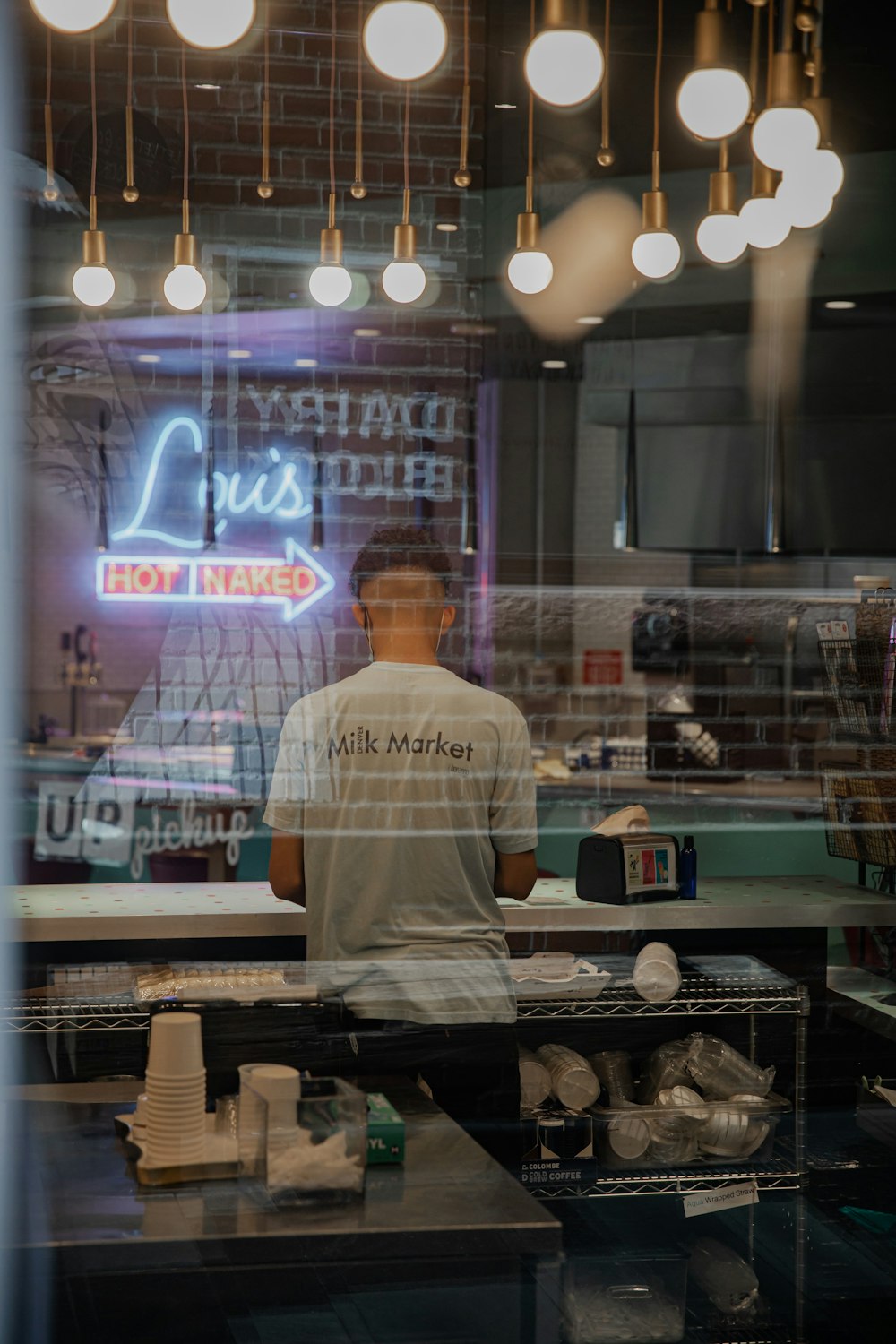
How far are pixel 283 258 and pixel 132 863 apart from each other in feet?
5.15

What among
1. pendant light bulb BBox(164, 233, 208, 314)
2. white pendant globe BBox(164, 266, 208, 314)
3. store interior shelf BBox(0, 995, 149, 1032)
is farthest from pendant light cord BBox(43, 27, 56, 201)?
store interior shelf BBox(0, 995, 149, 1032)

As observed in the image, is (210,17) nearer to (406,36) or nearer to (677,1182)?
(406,36)

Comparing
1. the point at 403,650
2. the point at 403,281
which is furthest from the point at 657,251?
the point at 403,650

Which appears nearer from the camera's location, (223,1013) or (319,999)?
(223,1013)

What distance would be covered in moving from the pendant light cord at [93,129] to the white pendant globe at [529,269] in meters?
0.97

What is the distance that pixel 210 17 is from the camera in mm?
1957

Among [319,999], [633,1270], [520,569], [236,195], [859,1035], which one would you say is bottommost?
[633,1270]

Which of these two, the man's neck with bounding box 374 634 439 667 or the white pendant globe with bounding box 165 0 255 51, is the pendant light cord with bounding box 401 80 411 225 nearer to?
the man's neck with bounding box 374 634 439 667

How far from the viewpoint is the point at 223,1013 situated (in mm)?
2066

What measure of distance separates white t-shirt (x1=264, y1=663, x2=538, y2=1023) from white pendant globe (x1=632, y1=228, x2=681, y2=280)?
3.90 feet

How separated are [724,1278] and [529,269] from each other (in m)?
2.33

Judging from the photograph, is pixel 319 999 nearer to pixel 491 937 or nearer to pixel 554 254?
pixel 491 937

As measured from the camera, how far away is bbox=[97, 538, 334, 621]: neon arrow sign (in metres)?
3.29

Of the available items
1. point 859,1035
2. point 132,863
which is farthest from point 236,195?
point 859,1035
